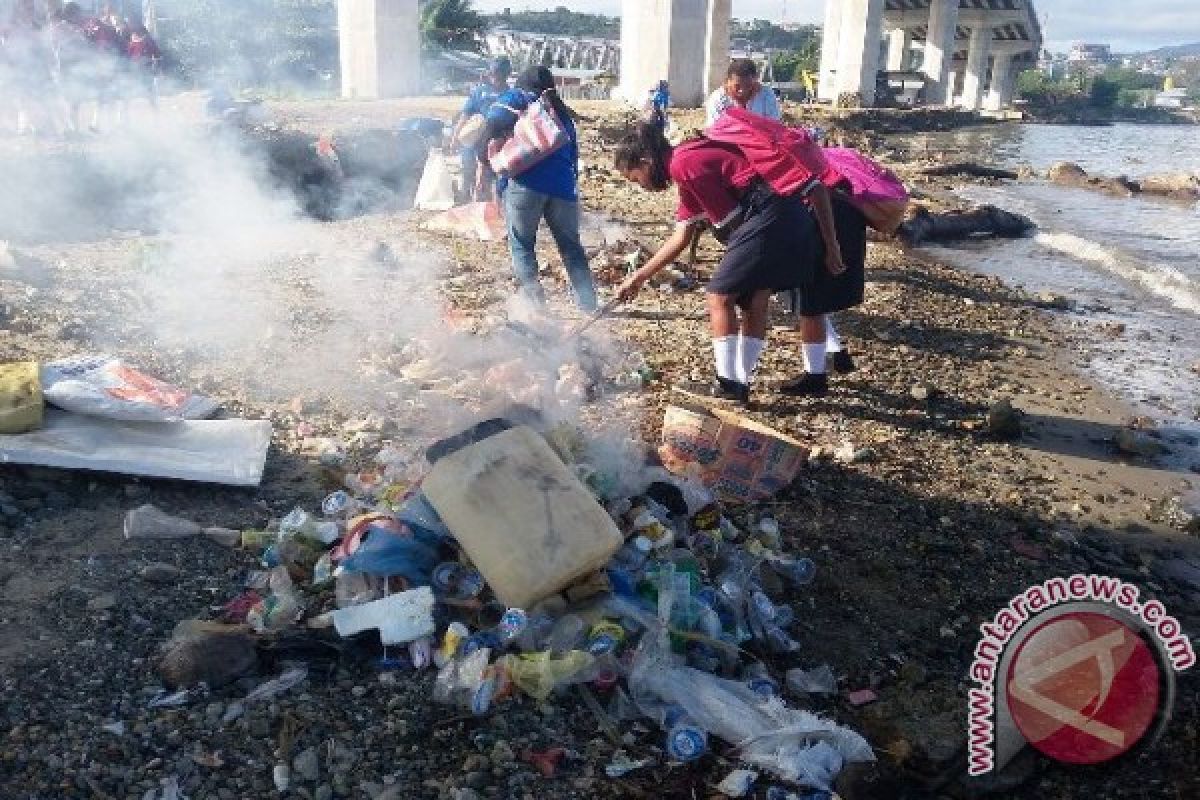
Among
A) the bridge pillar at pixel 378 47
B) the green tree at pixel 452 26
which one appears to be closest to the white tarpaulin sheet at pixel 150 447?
the bridge pillar at pixel 378 47

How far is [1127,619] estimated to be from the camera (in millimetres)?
2760

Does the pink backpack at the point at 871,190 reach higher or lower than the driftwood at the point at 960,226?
higher

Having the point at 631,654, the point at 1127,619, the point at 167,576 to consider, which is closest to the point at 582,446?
the point at 631,654

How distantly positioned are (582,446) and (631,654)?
1062mm

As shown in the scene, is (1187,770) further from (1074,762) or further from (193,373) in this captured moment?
(193,373)

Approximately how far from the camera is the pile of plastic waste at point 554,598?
99.6 inches

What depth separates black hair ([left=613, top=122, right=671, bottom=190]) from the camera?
4430mm

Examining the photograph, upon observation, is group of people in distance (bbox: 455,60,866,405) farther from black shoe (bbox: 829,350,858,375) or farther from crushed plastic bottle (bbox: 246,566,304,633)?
crushed plastic bottle (bbox: 246,566,304,633)

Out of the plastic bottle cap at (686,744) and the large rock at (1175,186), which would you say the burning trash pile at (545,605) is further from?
the large rock at (1175,186)

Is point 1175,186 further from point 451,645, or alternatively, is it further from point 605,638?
point 451,645

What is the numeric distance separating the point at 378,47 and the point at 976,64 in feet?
97.6

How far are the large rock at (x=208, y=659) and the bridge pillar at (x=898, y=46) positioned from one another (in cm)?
4469

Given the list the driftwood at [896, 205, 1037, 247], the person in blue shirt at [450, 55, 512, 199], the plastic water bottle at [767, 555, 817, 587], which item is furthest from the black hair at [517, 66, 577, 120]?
the driftwood at [896, 205, 1037, 247]

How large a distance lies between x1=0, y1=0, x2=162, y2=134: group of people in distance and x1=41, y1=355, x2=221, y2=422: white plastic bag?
27.5 ft
